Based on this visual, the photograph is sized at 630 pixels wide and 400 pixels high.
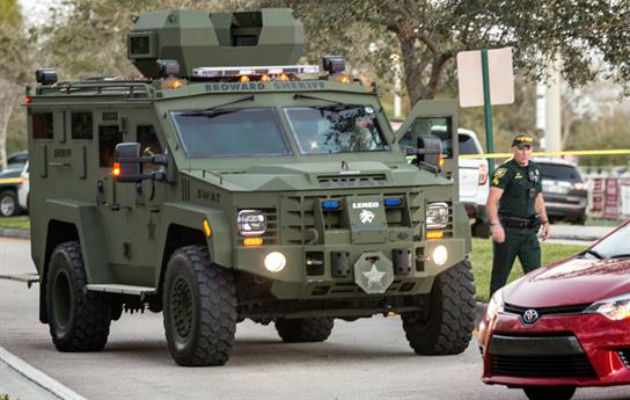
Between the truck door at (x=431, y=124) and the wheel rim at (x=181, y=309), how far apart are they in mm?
2368

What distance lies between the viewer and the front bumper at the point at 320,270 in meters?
13.9

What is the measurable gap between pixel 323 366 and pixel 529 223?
3254mm

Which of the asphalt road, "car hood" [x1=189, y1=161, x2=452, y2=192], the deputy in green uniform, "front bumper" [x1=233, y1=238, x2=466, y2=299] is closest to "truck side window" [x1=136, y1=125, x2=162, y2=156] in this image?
"car hood" [x1=189, y1=161, x2=452, y2=192]

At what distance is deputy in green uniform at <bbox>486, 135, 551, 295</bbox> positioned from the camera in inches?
668

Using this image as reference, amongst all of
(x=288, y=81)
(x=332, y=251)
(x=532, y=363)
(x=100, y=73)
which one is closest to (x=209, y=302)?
(x=332, y=251)

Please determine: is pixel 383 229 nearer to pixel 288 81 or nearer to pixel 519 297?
pixel 288 81

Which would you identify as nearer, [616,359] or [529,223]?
[616,359]

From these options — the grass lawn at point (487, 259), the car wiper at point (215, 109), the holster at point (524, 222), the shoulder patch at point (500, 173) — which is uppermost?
the car wiper at point (215, 109)

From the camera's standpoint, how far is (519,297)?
36.5ft

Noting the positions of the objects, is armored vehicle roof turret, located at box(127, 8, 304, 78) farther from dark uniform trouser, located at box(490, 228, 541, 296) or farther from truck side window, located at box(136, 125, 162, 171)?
dark uniform trouser, located at box(490, 228, 541, 296)

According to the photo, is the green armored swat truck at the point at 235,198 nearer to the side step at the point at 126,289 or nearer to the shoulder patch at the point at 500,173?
the side step at the point at 126,289

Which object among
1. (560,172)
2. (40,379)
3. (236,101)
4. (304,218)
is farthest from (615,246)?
(560,172)

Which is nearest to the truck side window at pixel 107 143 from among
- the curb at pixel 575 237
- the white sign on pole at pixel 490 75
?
the white sign on pole at pixel 490 75

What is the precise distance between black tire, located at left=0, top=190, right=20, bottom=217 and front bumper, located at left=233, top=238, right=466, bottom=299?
36.4 m
